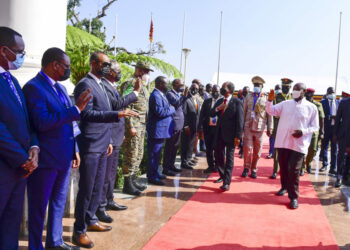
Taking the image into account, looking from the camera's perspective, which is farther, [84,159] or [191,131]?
[191,131]

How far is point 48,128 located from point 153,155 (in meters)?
3.65

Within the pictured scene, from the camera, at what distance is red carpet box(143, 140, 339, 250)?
3756mm

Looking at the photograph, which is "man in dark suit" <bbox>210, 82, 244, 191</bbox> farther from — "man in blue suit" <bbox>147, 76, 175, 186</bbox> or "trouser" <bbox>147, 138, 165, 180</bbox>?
"trouser" <bbox>147, 138, 165, 180</bbox>

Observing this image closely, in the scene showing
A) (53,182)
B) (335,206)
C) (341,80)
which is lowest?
(335,206)

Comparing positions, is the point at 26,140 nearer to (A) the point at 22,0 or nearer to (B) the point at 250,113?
(A) the point at 22,0

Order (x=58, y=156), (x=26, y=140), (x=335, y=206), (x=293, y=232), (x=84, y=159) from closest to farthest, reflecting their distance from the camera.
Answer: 1. (x=26, y=140)
2. (x=58, y=156)
3. (x=84, y=159)
4. (x=293, y=232)
5. (x=335, y=206)

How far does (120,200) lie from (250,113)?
368 cm

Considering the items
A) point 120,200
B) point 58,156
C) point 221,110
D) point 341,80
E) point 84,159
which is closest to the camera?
point 58,156

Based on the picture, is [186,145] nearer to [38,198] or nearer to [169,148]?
[169,148]

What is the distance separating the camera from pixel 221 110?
6.51 m

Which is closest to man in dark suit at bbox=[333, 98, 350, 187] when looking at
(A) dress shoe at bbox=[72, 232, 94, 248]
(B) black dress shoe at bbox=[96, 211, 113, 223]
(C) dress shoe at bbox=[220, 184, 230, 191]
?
(C) dress shoe at bbox=[220, 184, 230, 191]

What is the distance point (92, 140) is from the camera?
339 cm

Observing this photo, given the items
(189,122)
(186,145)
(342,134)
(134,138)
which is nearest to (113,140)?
(134,138)

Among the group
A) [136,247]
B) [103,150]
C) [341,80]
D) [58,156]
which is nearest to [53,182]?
[58,156]
